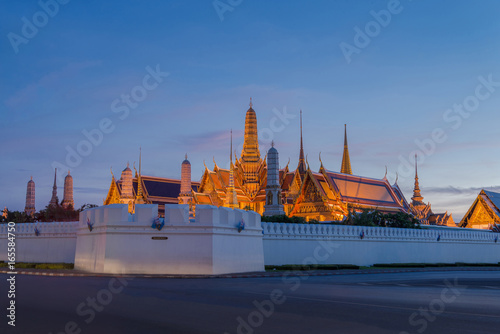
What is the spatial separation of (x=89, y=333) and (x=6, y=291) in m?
7.28

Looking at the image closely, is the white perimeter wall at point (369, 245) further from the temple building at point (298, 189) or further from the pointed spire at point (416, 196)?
the pointed spire at point (416, 196)

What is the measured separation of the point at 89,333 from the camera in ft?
27.0

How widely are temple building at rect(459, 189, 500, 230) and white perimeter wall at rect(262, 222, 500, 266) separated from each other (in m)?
11.7

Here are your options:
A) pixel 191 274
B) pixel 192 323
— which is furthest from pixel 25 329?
pixel 191 274

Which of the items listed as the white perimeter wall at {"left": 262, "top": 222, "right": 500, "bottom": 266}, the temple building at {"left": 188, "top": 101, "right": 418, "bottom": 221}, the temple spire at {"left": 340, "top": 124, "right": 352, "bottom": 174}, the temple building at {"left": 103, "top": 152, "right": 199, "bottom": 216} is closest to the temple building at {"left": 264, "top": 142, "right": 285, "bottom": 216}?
the temple building at {"left": 188, "top": 101, "right": 418, "bottom": 221}

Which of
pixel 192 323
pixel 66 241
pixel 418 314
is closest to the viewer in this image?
pixel 192 323

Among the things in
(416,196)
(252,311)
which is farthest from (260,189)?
(252,311)

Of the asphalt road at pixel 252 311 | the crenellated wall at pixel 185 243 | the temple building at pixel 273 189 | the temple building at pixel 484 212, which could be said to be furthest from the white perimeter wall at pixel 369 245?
the temple building at pixel 273 189

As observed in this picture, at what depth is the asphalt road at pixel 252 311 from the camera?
8.67 m

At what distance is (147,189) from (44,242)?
39366 mm

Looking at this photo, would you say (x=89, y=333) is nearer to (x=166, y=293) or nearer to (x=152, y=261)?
(x=166, y=293)

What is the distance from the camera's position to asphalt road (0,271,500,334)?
8.67 metres

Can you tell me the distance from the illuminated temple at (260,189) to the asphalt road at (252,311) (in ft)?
118

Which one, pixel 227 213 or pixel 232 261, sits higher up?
pixel 227 213
